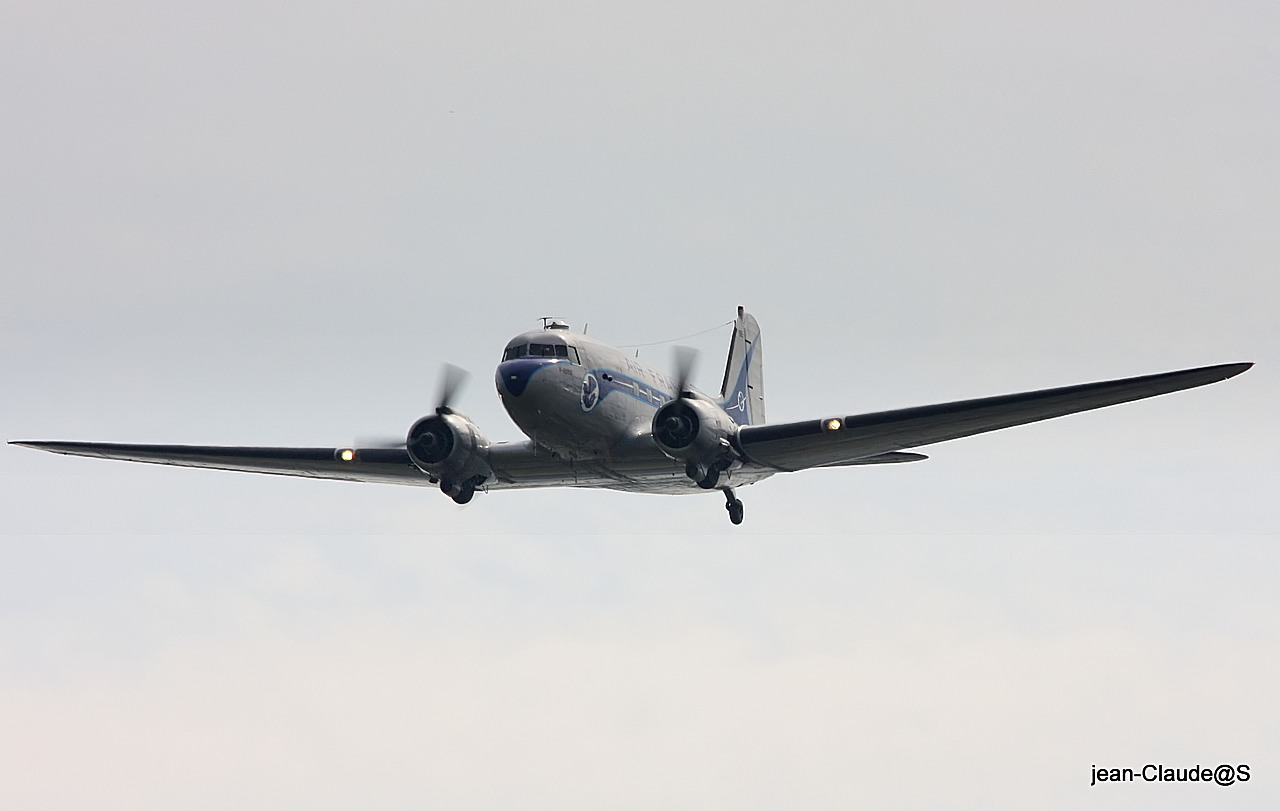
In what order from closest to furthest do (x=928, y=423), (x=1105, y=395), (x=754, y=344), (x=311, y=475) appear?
(x=1105, y=395) → (x=928, y=423) → (x=311, y=475) → (x=754, y=344)

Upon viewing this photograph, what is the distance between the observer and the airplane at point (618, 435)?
81.6 feet

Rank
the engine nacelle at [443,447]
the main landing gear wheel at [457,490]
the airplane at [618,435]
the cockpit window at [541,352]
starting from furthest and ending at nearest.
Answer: the main landing gear wheel at [457,490]
the engine nacelle at [443,447]
the cockpit window at [541,352]
the airplane at [618,435]

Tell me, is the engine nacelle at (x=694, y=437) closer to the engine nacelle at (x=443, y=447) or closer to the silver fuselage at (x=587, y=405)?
the silver fuselage at (x=587, y=405)

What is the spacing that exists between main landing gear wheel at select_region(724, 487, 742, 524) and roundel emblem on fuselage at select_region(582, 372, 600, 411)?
12.7ft

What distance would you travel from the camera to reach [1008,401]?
23578 mm

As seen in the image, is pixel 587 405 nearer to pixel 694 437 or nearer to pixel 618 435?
pixel 618 435

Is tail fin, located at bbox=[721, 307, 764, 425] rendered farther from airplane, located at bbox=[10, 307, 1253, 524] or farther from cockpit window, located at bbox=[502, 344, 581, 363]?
cockpit window, located at bbox=[502, 344, 581, 363]

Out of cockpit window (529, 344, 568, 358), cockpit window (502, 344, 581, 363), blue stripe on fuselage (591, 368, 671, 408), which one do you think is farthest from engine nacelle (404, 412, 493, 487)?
blue stripe on fuselage (591, 368, 671, 408)

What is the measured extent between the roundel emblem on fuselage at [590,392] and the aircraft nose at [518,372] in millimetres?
822

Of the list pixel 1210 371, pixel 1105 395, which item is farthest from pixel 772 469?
pixel 1210 371

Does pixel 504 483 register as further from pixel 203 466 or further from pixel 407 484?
pixel 203 466

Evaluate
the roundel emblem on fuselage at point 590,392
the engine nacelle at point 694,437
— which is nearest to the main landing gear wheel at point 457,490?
the roundel emblem on fuselage at point 590,392

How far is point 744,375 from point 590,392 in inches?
431

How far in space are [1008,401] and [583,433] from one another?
8256 millimetres
